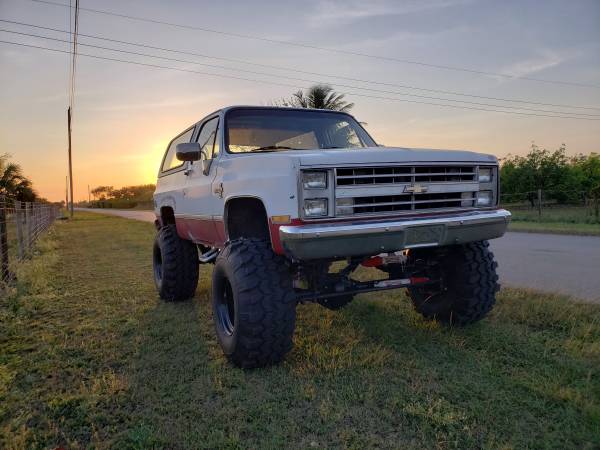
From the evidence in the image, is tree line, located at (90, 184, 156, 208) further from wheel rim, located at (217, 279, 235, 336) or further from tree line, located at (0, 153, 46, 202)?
wheel rim, located at (217, 279, 235, 336)

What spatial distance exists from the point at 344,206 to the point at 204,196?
1.79 metres

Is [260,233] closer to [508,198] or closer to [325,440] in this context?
[325,440]

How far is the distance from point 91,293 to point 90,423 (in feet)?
12.8

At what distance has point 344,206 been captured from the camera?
10.6 ft

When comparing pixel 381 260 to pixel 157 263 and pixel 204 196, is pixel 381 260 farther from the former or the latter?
pixel 157 263

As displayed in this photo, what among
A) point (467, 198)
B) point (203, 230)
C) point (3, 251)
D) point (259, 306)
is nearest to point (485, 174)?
point (467, 198)

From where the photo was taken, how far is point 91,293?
250 inches

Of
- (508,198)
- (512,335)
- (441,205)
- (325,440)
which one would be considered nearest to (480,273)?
(512,335)

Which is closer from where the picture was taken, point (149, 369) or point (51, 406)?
point (51, 406)

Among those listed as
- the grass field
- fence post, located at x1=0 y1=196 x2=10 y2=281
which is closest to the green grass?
the grass field

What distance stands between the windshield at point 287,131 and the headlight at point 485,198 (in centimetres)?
143

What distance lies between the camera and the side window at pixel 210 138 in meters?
4.59

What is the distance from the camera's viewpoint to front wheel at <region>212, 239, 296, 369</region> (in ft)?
11.0

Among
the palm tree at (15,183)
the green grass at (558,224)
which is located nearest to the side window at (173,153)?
the green grass at (558,224)
